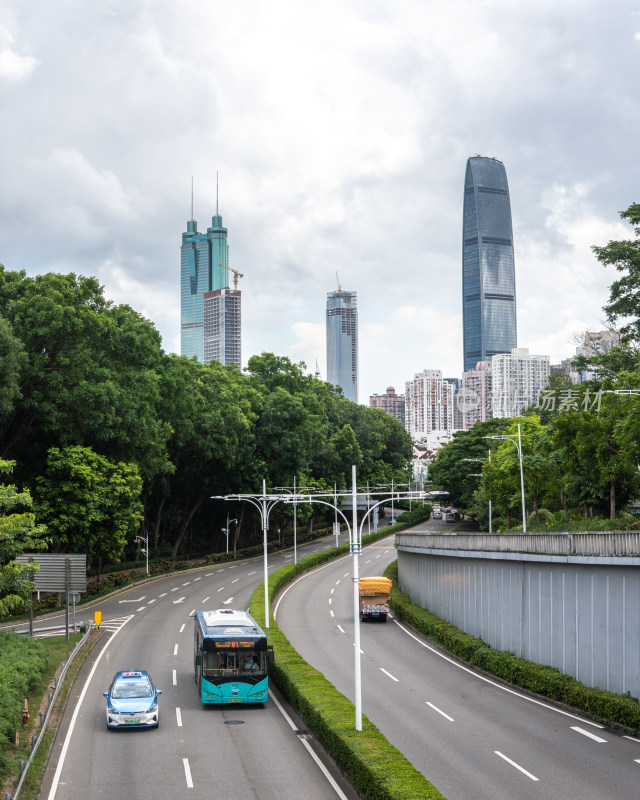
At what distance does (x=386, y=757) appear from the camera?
19.6 m

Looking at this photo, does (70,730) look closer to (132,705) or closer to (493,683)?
(132,705)

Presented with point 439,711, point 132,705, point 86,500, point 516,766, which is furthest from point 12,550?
point 516,766

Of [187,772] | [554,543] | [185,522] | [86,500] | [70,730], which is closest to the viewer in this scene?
[187,772]

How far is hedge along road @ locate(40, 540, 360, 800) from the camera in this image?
800 inches

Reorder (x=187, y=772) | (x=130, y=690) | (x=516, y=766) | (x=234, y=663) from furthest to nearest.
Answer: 1. (x=234, y=663)
2. (x=130, y=690)
3. (x=187, y=772)
4. (x=516, y=766)

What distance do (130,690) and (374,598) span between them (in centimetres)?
2580

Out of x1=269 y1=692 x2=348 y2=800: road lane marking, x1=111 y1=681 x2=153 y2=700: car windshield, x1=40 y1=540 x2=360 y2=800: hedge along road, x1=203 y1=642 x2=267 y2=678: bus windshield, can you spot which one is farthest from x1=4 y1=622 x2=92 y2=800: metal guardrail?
x1=269 y1=692 x2=348 y2=800: road lane marking

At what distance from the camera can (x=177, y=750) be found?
77.8ft

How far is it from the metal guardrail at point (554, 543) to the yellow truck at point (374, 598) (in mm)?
5205

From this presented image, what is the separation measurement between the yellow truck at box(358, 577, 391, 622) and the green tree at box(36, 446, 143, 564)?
623 inches

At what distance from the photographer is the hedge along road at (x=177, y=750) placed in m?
20.3

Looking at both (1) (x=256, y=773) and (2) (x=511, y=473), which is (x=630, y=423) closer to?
(1) (x=256, y=773)

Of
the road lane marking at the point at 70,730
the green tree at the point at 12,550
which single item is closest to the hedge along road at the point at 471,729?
the road lane marking at the point at 70,730

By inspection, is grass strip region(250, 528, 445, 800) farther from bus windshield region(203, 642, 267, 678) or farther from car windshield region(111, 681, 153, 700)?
car windshield region(111, 681, 153, 700)
